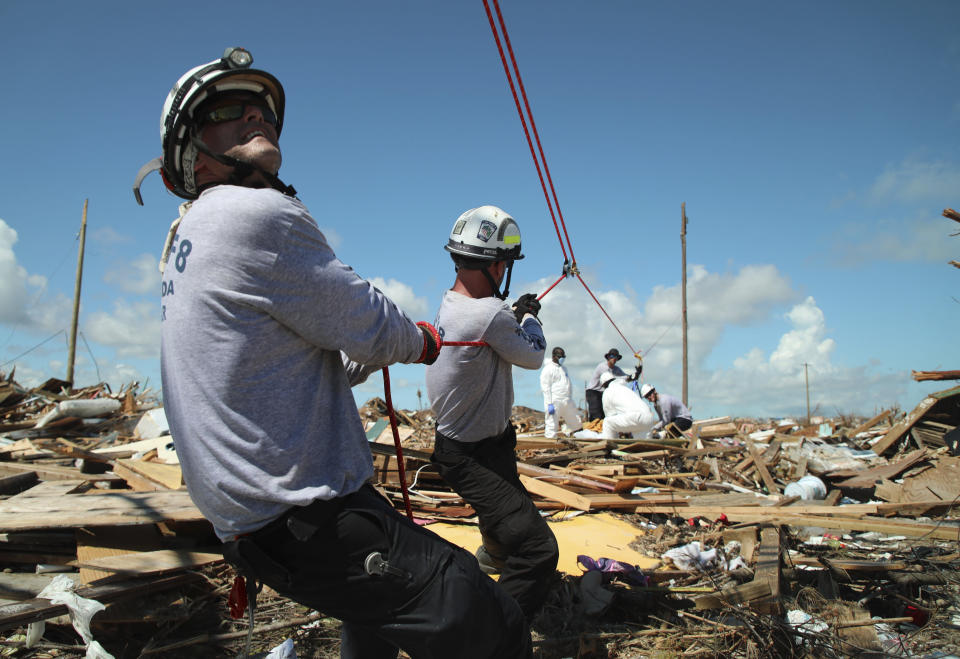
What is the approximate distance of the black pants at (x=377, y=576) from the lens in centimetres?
168

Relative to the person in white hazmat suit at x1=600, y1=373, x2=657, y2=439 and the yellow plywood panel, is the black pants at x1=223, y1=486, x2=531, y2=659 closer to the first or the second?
the yellow plywood panel

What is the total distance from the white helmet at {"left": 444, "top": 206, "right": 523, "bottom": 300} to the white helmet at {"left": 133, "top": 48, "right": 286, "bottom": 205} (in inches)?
79.7

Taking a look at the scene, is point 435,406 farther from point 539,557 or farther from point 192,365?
point 192,365

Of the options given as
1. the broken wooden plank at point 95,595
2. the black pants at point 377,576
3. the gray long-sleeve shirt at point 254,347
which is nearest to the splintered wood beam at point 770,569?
the black pants at point 377,576

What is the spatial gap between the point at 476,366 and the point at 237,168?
2149mm

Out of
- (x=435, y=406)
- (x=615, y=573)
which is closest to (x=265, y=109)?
(x=435, y=406)

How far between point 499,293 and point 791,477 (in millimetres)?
7279

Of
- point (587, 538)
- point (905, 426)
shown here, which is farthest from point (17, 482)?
point (905, 426)

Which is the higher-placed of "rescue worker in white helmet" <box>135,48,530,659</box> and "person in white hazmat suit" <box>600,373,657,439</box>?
"rescue worker in white helmet" <box>135,48,530,659</box>

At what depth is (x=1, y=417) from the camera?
38.8 ft

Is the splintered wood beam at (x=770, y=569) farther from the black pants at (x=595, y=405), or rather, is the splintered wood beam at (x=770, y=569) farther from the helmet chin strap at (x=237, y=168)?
the black pants at (x=595, y=405)

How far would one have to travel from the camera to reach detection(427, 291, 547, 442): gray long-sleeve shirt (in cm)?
373

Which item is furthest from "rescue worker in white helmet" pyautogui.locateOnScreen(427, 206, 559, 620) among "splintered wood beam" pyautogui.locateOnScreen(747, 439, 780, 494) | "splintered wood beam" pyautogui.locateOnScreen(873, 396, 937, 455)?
"splintered wood beam" pyautogui.locateOnScreen(873, 396, 937, 455)

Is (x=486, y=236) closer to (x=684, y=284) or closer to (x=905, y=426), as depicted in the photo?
(x=905, y=426)
